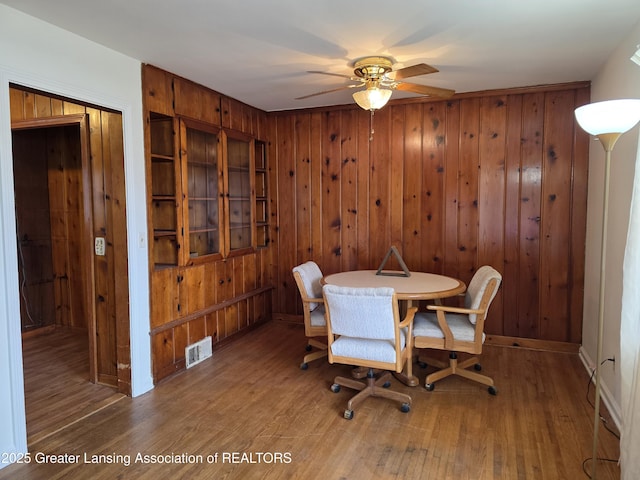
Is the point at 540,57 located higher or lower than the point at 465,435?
higher

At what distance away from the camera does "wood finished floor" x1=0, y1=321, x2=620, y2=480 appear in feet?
7.38

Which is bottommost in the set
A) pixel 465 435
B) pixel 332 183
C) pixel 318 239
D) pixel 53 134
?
pixel 465 435

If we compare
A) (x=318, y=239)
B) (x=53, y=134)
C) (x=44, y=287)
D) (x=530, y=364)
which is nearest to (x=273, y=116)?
(x=318, y=239)

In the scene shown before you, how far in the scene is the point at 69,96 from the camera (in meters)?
2.64

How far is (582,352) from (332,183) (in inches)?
116

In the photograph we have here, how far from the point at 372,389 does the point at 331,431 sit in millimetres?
466

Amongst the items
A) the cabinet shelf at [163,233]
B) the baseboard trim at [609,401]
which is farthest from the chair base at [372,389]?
the cabinet shelf at [163,233]

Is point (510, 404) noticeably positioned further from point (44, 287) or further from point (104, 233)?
point (44, 287)

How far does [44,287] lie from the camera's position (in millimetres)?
4812

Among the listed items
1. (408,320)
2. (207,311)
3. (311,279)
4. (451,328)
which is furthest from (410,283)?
(207,311)

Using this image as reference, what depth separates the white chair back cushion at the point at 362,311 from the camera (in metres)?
2.58

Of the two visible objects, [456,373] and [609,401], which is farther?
[456,373]

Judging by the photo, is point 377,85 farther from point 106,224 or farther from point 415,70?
point 106,224

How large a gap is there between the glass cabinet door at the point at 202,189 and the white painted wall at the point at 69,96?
55cm
